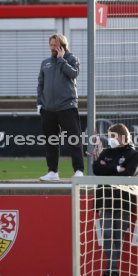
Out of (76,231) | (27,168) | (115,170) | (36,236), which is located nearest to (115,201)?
(115,170)

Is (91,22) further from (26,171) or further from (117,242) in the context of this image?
(26,171)

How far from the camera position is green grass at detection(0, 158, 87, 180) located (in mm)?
15088

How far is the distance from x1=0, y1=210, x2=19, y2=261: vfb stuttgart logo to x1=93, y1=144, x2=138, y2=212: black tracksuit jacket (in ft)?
3.04

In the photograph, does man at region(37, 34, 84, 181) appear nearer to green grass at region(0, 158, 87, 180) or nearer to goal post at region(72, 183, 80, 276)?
goal post at region(72, 183, 80, 276)

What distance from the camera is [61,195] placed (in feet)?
33.5

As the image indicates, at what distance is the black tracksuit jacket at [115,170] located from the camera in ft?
31.4

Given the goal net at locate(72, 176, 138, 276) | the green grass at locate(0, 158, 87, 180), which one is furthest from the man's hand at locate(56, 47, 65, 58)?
the green grass at locate(0, 158, 87, 180)

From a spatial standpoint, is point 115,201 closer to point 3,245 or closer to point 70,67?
point 3,245

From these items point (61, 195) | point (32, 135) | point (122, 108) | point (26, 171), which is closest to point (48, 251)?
point (61, 195)

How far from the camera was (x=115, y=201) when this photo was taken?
966cm

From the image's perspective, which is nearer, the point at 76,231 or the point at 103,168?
the point at 76,231

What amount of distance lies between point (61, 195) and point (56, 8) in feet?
37.0

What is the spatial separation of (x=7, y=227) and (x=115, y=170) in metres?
1.24

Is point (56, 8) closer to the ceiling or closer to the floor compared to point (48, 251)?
closer to the ceiling
